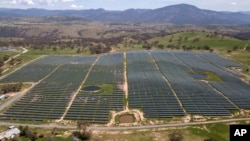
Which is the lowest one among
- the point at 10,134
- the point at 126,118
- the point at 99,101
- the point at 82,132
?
the point at 10,134

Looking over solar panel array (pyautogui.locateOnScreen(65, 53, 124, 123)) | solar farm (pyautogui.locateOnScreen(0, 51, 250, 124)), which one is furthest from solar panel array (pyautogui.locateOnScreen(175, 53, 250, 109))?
solar panel array (pyautogui.locateOnScreen(65, 53, 124, 123))

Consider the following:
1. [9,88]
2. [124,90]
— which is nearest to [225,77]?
[124,90]

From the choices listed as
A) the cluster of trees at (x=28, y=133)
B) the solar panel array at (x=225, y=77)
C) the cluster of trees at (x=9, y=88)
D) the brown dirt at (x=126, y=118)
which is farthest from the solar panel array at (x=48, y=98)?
the solar panel array at (x=225, y=77)

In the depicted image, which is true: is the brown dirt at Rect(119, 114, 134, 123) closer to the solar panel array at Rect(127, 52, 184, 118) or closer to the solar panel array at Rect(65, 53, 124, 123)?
the solar panel array at Rect(65, 53, 124, 123)

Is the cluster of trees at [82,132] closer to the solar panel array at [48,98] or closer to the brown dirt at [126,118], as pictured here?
the brown dirt at [126,118]

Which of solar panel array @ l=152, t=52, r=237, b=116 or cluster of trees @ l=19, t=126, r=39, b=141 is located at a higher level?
solar panel array @ l=152, t=52, r=237, b=116

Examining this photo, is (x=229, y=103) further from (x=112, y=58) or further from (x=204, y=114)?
(x=112, y=58)

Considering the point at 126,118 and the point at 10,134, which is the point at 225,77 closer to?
the point at 126,118
